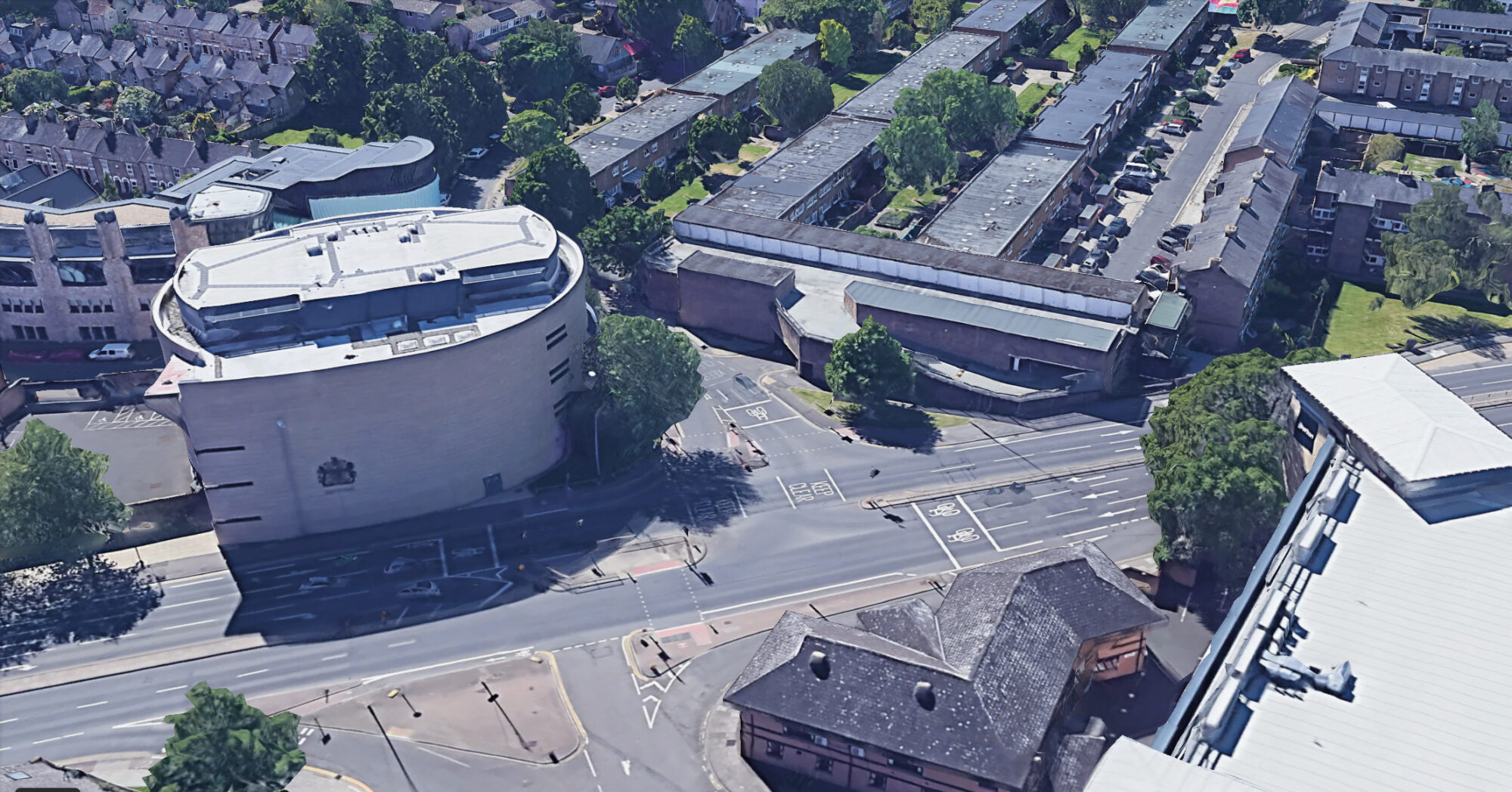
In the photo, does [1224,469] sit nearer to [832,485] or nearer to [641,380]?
[832,485]

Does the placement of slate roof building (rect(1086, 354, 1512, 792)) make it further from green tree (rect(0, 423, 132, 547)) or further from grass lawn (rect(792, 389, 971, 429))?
green tree (rect(0, 423, 132, 547))

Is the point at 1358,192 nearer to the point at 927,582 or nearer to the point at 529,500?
the point at 927,582

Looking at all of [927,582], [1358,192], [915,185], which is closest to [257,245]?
[927,582]

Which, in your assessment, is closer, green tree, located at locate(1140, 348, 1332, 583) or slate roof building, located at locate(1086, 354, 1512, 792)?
slate roof building, located at locate(1086, 354, 1512, 792)

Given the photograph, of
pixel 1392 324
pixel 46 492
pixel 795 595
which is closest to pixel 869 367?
pixel 795 595

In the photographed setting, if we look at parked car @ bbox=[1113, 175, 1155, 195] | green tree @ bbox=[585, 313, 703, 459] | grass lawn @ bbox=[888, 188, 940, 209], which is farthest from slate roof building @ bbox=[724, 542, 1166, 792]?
parked car @ bbox=[1113, 175, 1155, 195]

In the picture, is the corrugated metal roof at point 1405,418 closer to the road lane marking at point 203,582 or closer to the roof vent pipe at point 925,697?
the roof vent pipe at point 925,697

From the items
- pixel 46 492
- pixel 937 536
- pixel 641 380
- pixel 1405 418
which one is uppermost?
pixel 1405 418

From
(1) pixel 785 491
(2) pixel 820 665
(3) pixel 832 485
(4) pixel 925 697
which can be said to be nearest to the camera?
(4) pixel 925 697

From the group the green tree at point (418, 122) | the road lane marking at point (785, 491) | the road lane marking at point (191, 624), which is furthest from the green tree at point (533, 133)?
the road lane marking at point (191, 624)
